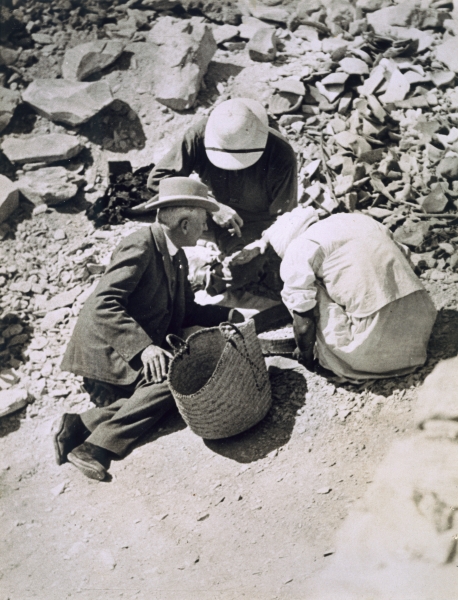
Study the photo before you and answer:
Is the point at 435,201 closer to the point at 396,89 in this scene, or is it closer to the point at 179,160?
the point at 396,89

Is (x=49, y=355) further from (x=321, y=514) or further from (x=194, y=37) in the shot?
(x=194, y=37)

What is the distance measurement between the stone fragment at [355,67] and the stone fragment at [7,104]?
285cm

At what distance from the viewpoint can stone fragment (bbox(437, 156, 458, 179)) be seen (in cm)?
445

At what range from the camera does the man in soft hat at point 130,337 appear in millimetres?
3553

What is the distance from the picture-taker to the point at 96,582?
9.99 ft

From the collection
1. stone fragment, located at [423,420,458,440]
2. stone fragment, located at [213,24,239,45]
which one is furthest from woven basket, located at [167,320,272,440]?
stone fragment, located at [213,24,239,45]

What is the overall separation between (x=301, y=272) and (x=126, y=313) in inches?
43.2

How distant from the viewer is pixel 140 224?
481cm

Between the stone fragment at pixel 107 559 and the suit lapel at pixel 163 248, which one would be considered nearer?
the stone fragment at pixel 107 559

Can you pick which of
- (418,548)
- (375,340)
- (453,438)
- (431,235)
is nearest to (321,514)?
(418,548)

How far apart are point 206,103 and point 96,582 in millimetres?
3888

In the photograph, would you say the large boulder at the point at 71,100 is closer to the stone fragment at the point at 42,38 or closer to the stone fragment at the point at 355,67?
the stone fragment at the point at 42,38

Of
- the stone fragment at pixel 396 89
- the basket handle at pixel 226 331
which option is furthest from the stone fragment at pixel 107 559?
the stone fragment at pixel 396 89

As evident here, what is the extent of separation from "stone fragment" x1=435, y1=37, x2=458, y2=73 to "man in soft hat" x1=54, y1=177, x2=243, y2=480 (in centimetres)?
243
